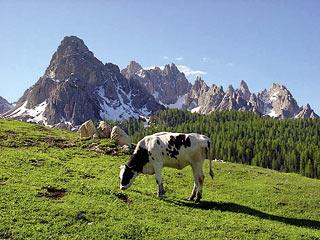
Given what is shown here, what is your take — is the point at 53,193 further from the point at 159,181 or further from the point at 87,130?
the point at 87,130

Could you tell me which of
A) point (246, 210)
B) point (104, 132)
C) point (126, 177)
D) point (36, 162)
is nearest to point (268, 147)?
point (104, 132)

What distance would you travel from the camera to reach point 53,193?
16234 millimetres

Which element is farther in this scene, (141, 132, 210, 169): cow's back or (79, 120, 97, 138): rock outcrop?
(79, 120, 97, 138): rock outcrop

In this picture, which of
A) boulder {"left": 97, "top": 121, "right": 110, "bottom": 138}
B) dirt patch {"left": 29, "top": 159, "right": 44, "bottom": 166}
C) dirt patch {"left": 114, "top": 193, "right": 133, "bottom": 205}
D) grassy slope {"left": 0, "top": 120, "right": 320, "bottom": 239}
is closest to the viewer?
grassy slope {"left": 0, "top": 120, "right": 320, "bottom": 239}

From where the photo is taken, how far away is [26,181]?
17.6 m

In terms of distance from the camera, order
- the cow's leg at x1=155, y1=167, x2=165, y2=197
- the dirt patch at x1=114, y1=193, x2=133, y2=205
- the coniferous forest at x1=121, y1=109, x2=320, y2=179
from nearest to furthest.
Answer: the dirt patch at x1=114, y1=193, x2=133, y2=205
the cow's leg at x1=155, y1=167, x2=165, y2=197
the coniferous forest at x1=121, y1=109, x2=320, y2=179

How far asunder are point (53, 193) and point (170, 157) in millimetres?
8212

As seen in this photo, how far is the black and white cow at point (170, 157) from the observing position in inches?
733

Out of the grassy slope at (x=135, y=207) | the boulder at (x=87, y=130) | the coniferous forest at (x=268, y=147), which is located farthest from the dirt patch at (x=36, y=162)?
the coniferous forest at (x=268, y=147)

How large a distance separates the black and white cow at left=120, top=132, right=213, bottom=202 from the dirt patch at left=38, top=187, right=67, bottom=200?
4.07m

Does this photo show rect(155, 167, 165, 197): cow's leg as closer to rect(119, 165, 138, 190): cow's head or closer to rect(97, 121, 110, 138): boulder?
rect(119, 165, 138, 190): cow's head

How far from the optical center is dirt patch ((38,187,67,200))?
15594 mm

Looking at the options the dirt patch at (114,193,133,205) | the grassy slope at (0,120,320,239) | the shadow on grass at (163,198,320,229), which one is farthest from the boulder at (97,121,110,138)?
the shadow on grass at (163,198,320,229)

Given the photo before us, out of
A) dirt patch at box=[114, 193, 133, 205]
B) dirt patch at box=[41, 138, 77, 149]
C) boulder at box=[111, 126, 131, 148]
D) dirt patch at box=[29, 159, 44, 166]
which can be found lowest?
dirt patch at box=[114, 193, 133, 205]
